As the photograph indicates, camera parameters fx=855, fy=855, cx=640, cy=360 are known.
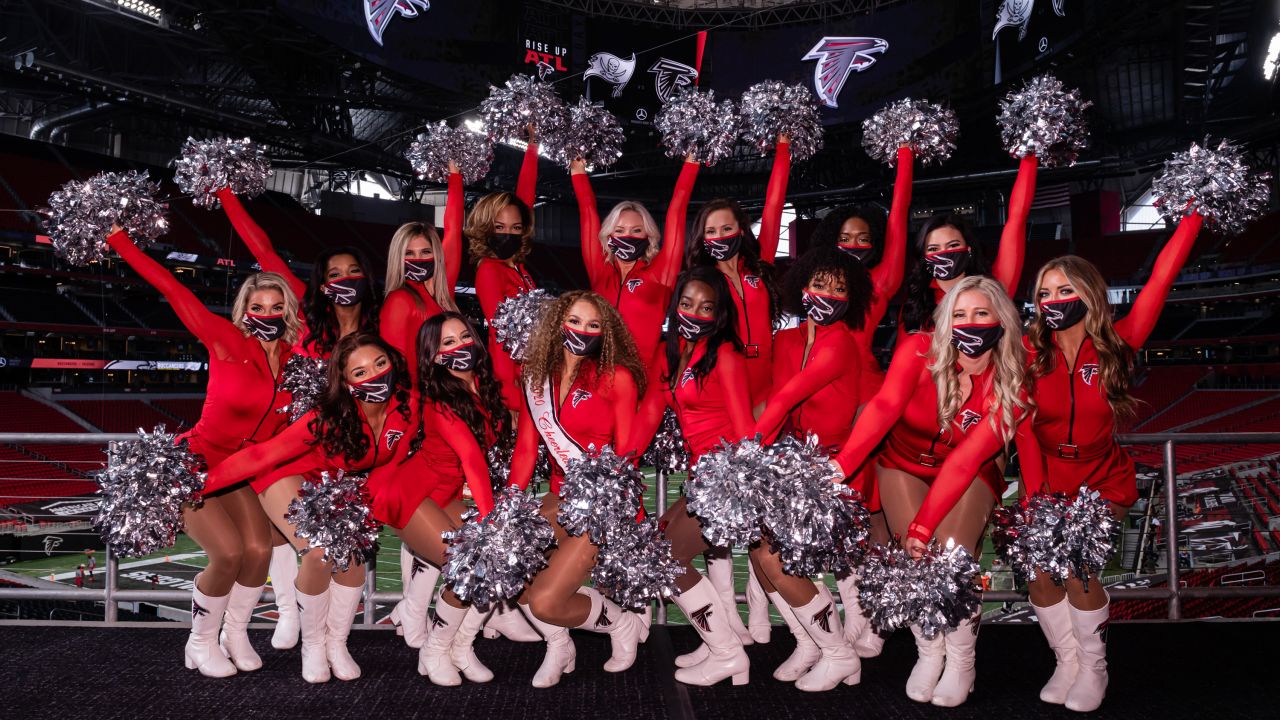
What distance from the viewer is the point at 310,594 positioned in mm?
3145

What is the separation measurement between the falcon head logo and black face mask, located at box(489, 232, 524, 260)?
13.8 meters

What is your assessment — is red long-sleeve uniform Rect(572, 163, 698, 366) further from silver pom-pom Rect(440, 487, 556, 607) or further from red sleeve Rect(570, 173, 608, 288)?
silver pom-pom Rect(440, 487, 556, 607)

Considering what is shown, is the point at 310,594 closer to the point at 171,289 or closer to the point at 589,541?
the point at 589,541

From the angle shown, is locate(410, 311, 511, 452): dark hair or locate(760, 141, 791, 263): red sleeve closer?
locate(410, 311, 511, 452): dark hair

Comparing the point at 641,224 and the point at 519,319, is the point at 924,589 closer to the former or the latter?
the point at 519,319

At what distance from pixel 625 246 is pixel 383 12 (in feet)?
47.9

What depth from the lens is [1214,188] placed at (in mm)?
3152

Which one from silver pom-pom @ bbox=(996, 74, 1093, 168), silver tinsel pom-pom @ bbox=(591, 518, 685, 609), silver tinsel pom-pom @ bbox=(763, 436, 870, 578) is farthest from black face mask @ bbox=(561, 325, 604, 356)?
silver pom-pom @ bbox=(996, 74, 1093, 168)

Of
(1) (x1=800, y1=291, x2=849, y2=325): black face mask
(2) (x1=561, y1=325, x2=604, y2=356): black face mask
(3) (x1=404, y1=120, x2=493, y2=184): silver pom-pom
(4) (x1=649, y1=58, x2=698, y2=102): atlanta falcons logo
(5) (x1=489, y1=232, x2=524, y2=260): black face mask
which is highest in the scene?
(4) (x1=649, y1=58, x2=698, y2=102): atlanta falcons logo

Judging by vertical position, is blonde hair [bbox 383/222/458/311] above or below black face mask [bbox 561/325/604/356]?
above

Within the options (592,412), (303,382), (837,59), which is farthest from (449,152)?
(837,59)

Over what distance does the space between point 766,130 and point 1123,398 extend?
1875 millimetres

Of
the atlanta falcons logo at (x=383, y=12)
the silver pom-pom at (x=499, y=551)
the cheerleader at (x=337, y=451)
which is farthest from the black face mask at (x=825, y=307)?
the atlanta falcons logo at (x=383, y=12)

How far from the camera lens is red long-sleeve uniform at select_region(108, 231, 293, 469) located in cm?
332
